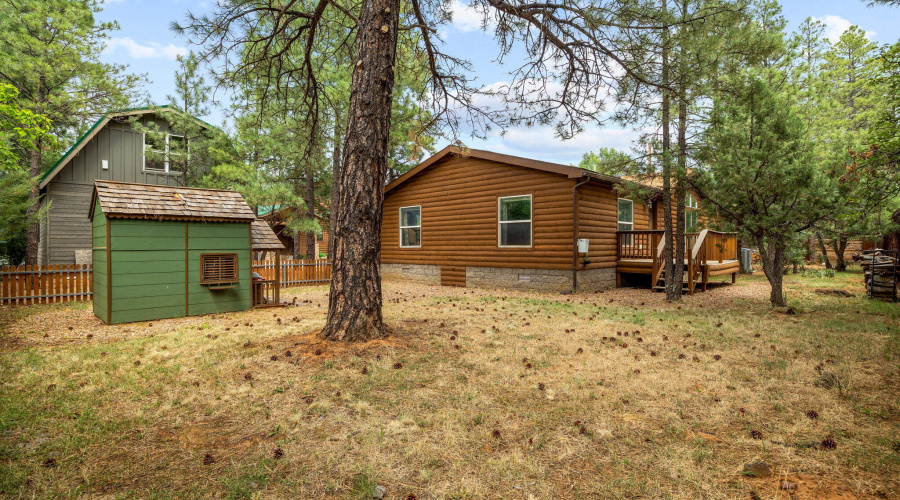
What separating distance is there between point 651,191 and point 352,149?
7.47 m

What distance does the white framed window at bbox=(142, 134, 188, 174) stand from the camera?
15367 millimetres

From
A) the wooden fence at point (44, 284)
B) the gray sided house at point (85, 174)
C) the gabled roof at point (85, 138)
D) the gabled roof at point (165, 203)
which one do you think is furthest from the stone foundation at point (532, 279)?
the gabled roof at point (85, 138)

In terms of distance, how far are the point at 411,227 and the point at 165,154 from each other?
31.7 ft

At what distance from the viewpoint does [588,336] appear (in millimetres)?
6133

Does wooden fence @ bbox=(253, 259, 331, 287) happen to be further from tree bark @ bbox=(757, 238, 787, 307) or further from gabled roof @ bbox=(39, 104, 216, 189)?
tree bark @ bbox=(757, 238, 787, 307)

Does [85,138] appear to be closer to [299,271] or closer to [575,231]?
[299,271]

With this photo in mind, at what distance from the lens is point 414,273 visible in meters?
15.7

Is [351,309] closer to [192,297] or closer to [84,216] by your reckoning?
[192,297]

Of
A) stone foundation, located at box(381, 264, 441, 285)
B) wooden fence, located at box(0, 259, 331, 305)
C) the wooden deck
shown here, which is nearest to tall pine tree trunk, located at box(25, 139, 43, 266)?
wooden fence, located at box(0, 259, 331, 305)

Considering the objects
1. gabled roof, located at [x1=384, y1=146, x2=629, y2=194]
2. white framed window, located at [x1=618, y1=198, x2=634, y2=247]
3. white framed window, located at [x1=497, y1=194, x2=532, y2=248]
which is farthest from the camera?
white framed window, located at [x1=618, y1=198, x2=634, y2=247]

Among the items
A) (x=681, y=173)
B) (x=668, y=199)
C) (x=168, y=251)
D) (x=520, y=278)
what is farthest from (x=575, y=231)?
(x=168, y=251)

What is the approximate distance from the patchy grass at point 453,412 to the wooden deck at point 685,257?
5045 mm

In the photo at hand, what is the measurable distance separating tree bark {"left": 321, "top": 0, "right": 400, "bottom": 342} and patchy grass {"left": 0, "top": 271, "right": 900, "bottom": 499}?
17.4 inches

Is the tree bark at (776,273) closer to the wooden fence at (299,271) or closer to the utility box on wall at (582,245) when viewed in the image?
the utility box on wall at (582,245)
